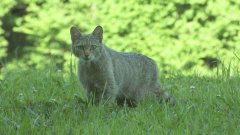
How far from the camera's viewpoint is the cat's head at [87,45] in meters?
4.89

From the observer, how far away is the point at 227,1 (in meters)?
11.2

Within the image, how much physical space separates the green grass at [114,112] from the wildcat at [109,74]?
0.61 feet

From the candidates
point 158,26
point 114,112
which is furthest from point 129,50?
point 114,112

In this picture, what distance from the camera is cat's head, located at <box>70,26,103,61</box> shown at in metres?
4.89

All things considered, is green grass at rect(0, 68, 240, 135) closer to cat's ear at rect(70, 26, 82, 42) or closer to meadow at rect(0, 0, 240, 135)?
meadow at rect(0, 0, 240, 135)

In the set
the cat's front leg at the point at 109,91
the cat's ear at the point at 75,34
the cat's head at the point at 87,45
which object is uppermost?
the cat's ear at the point at 75,34

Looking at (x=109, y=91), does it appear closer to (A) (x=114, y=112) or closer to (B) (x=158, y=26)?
(A) (x=114, y=112)

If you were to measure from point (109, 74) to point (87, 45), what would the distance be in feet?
1.08

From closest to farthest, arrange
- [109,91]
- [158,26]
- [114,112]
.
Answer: [114,112] → [109,91] → [158,26]

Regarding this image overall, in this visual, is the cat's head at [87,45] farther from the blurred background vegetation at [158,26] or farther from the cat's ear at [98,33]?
the blurred background vegetation at [158,26]

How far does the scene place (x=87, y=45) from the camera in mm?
4910

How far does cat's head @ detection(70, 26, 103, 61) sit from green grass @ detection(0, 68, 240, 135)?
0.39 meters

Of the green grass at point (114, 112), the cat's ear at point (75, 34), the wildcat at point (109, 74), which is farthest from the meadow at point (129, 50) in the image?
the cat's ear at point (75, 34)

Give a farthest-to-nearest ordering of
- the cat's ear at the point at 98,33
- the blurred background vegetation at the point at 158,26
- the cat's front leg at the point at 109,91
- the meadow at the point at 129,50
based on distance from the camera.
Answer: the blurred background vegetation at the point at 158,26
the cat's ear at the point at 98,33
the cat's front leg at the point at 109,91
the meadow at the point at 129,50
